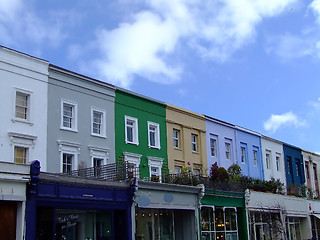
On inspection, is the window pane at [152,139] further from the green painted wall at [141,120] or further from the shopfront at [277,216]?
the shopfront at [277,216]

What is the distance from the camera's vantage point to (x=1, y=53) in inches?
908

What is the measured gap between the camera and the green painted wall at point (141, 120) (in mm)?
28797

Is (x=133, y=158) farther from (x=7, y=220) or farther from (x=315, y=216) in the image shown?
(x=315, y=216)

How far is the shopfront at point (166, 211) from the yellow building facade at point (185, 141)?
4337 mm

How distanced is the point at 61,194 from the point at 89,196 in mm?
1639

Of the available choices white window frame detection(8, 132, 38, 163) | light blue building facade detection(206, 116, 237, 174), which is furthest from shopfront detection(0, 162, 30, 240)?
light blue building facade detection(206, 116, 237, 174)

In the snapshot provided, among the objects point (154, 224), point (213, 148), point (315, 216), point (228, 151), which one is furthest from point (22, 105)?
point (315, 216)

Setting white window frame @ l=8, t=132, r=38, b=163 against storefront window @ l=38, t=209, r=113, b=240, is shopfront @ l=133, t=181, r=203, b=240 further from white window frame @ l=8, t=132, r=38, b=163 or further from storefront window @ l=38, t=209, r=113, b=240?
white window frame @ l=8, t=132, r=38, b=163

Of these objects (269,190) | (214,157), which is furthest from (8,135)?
(269,190)

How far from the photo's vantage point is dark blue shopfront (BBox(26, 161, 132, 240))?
18.2m

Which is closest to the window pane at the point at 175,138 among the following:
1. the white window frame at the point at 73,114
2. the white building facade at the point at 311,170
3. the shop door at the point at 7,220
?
the white window frame at the point at 73,114

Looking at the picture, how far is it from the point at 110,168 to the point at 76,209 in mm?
4425

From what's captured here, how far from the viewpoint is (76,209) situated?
66.4 ft

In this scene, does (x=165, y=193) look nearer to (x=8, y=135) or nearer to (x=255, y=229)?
(x=8, y=135)
